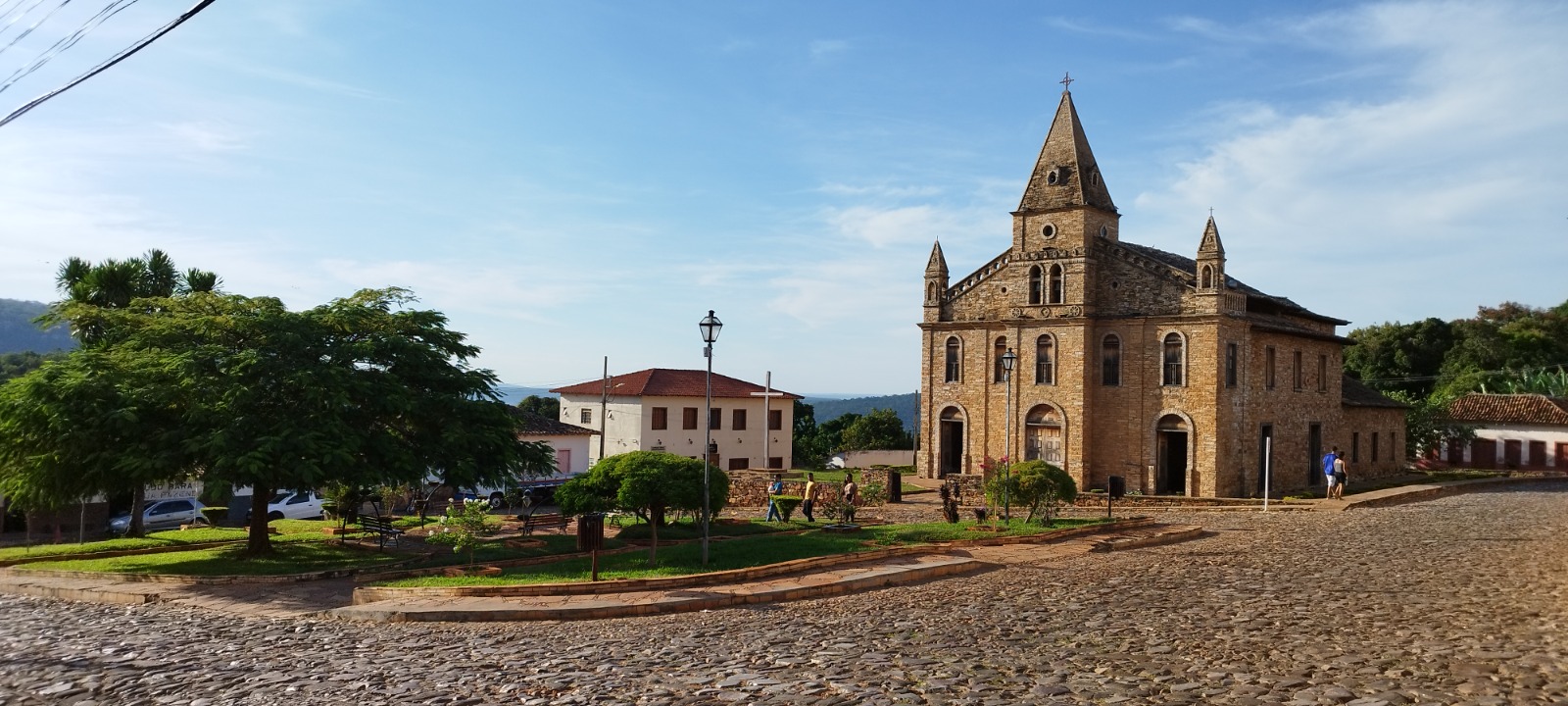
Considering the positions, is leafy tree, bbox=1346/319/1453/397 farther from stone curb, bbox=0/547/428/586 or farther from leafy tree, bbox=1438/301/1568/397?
stone curb, bbox=0/547/428/586

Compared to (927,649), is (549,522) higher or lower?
higher

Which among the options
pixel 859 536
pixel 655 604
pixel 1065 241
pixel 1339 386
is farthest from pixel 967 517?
pixel 1339 386

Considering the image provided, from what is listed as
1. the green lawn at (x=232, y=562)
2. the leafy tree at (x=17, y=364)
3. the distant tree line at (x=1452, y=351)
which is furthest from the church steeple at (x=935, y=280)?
the leafy tree at (x=17, y=364)

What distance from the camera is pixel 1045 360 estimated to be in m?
38.1

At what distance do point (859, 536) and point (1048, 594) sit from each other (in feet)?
24.1

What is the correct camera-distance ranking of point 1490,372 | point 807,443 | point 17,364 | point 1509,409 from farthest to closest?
1. point 17,364
2. point 807,443
3. point 1490,372
4. point 1509,409

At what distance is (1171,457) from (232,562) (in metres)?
29.6

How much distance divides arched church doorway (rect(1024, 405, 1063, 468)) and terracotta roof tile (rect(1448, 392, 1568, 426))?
2970cm

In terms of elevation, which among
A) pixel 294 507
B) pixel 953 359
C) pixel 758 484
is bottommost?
pixel 294 507

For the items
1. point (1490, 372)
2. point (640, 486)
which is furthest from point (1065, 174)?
point (1490, 372)

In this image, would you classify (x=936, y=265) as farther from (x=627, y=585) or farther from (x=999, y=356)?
(x=627, y=585)

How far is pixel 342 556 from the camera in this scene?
20125 mm

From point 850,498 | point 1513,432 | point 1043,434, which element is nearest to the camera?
point 850,498

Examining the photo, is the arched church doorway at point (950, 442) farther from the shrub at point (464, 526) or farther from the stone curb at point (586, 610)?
the stone curb at point (586, 610)
